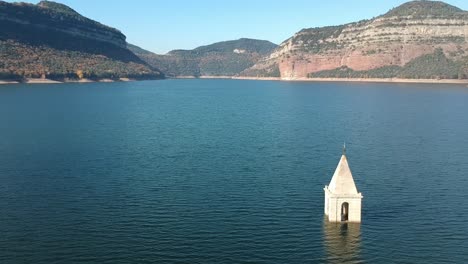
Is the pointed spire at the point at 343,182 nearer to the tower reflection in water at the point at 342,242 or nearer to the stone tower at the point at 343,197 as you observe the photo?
the stone tower at the point at 343,197

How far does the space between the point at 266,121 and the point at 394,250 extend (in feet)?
272

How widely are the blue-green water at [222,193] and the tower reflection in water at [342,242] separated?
154mm

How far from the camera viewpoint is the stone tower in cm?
4778

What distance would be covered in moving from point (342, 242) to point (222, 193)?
16.6m

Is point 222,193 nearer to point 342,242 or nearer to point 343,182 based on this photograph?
point 343,182

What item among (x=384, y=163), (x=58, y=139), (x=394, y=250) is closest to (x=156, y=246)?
(x=394, y=250)

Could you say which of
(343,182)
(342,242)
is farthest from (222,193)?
(342,242)

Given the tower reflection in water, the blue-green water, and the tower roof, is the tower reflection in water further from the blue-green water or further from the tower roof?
the tower roof

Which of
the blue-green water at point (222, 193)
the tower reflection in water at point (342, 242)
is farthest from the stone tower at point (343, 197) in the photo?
the blue-green water at point (222, 193)

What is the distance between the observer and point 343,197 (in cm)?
4781

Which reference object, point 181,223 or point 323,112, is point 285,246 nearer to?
point 181,223

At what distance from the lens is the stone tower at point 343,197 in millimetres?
47781

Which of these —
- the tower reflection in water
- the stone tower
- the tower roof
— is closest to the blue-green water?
the tower reflection in water

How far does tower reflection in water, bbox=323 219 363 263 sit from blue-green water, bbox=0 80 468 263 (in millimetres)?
154
